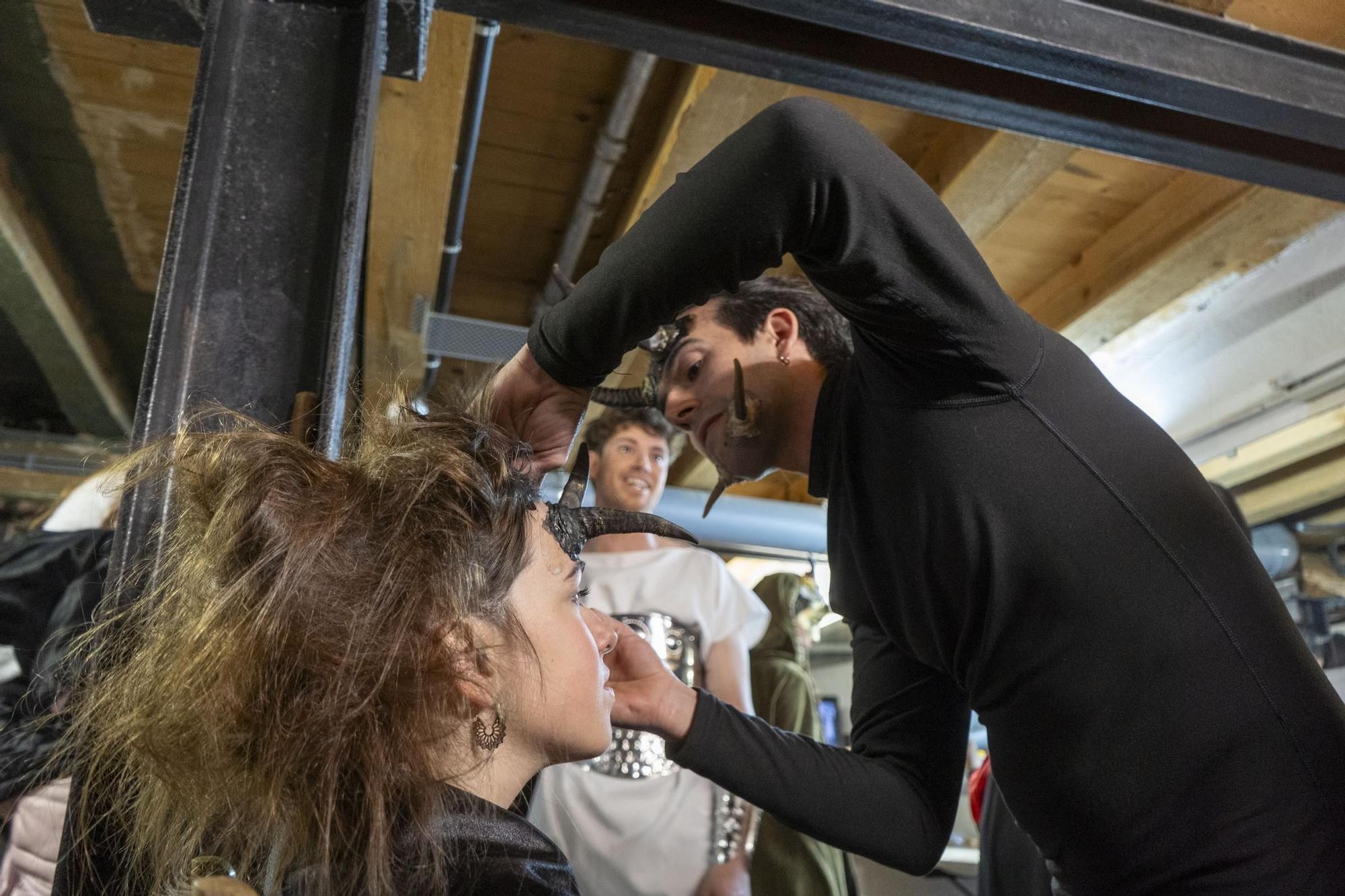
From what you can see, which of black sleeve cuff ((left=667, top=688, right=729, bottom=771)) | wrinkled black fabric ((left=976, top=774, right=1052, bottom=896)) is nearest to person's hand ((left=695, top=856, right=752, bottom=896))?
wrinkled black fabric ((left=976, top=774, right=1052, bottom=896))

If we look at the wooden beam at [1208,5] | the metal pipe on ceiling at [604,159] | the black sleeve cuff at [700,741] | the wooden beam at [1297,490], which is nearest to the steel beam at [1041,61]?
the wooden beam at [1208,5]

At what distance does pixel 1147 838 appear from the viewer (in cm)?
95

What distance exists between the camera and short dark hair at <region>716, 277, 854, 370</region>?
57.1 inches

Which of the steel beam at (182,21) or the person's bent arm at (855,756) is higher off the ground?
the steel beam at (182,21)

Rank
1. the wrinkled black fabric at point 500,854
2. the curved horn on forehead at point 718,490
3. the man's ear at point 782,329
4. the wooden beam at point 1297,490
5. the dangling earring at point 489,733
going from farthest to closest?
the wooden beam at point 1297,490, the curved horn on forehead at point 718,490, the man's ear at point 782,329, the dangling earring at point 489,733, the wrinkled black fabric at point 500,854

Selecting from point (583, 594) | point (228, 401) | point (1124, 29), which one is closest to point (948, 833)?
point (583, 594)

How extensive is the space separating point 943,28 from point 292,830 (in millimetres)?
1209

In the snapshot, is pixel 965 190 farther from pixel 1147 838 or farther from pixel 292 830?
pixel 292 830

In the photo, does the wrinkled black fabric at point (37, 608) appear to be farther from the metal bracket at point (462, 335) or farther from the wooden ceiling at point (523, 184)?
the metal bracket at point (462, 335)

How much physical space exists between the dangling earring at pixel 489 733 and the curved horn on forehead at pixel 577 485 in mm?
245

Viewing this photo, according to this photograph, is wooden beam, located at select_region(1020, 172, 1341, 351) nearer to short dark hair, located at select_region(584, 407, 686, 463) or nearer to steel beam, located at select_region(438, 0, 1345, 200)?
steel beam, located at select_region(438, 0, 1345, 200)

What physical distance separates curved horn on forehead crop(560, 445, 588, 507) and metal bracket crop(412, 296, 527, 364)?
1.57 meters

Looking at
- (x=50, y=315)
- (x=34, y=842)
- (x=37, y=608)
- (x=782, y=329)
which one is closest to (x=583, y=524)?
(x=782, y=329)

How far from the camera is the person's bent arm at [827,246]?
0.89 m
